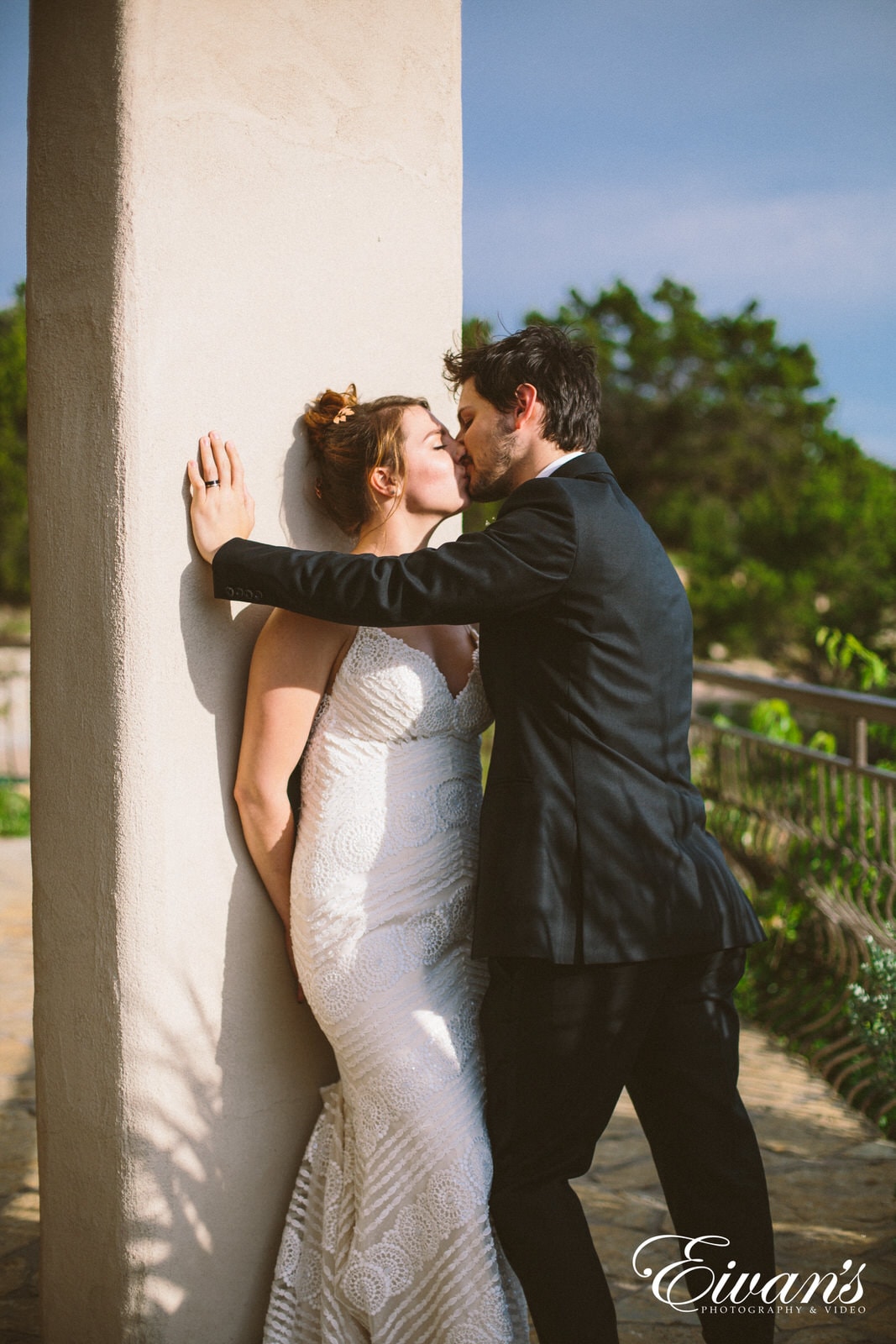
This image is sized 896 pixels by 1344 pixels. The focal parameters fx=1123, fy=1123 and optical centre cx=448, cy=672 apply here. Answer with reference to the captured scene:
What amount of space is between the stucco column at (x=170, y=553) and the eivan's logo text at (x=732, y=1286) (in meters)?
0.87

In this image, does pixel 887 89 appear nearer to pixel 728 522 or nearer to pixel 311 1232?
pixel 728 522

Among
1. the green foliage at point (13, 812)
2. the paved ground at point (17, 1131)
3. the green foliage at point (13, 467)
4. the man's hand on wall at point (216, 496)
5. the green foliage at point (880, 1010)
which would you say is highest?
the green foliage at point (13, 467)

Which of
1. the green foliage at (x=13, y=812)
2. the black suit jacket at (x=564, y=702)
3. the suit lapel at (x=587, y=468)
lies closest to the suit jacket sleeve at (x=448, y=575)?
the black suit jacket at (x=564, y=702)

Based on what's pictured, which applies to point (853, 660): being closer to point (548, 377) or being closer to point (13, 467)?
point (548, 377)

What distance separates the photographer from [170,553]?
2.18m

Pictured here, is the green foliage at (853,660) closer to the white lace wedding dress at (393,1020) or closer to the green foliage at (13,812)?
the white lace wedding dress at (393,1020)

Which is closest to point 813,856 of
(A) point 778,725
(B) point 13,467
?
(A) point 778,725

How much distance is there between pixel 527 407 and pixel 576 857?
2.96 feet

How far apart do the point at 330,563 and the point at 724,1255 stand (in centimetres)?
156

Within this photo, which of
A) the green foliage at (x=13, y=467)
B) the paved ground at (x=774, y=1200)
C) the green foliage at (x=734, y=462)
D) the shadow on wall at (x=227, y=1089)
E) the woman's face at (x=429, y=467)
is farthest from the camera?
the green foliage at (x=13, y=467)

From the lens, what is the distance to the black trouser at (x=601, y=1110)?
2049mm

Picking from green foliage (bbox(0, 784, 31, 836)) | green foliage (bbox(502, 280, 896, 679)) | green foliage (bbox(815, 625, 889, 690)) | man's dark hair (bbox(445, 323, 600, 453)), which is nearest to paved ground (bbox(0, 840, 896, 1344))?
green foliage (bbox(815, 625, 889, 690))

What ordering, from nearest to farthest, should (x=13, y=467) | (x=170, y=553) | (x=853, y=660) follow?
(x=170, y=553) < (x=853, y=660) < (x=13, y=467)

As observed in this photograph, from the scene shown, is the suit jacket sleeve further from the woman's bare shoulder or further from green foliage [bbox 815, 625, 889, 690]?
green foliage [bbox 815, 625, 889, 690]
